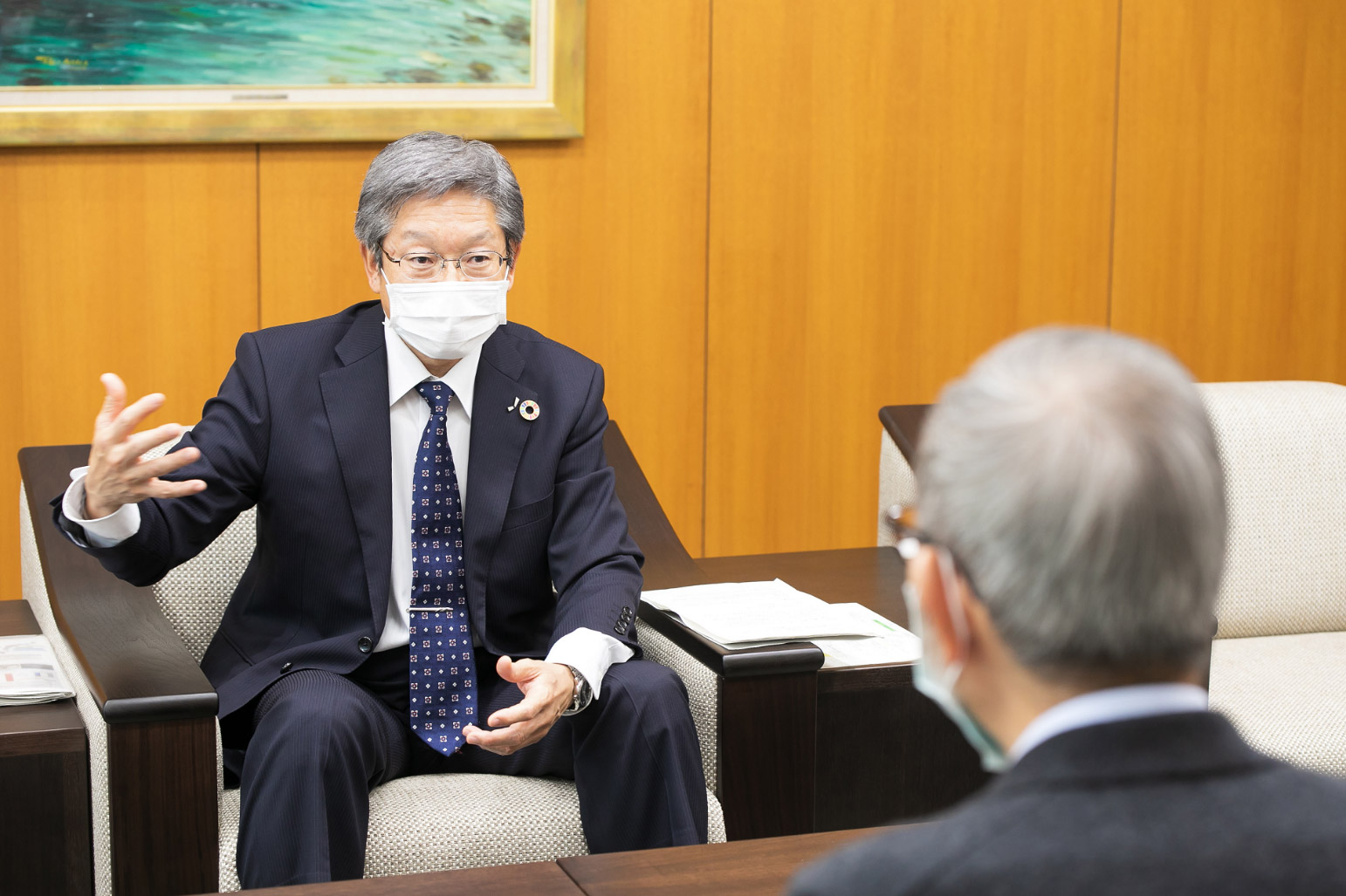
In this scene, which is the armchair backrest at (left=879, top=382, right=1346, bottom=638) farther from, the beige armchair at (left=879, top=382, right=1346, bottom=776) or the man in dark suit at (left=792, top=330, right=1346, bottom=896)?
the man in dark suit at (left=792, top=330, right=1346, bottom=896)

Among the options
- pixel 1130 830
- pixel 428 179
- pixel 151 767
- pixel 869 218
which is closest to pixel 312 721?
pixel 151 767

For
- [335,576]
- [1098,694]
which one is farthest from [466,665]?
[1098,694]

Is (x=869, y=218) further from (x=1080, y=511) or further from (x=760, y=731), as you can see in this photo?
(x=1080, y=511)

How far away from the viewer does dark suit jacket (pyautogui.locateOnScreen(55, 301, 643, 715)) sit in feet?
7.30

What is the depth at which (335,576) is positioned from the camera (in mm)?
2254

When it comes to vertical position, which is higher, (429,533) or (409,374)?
(409,374)

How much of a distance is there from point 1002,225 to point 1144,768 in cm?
374

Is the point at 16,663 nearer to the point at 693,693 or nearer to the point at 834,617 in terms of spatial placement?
the point at 693,693

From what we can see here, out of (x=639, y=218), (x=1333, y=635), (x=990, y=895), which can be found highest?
(x=639, y=218)

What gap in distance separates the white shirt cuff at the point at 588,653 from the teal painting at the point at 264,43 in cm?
204

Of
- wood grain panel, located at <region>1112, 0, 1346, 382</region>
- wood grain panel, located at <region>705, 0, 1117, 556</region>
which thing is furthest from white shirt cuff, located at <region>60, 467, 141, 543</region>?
wood grain panel, located at <region>1112, 0, 1346, 382</region>

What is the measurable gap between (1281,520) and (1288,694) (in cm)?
55

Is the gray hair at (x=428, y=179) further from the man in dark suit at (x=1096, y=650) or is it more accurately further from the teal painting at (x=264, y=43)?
the man in dark suit at (x=1096, y=650)

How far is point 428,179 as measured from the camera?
89.1 inches
